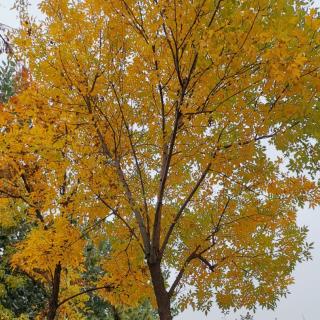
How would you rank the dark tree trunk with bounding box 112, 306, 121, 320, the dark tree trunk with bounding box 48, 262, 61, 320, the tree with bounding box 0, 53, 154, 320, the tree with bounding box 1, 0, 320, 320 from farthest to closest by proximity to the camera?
the dark tree trunk with bounding box 112, 306, 121, 320 < the tree with bounding box 0, 53, 154, 320 < the dark tree trunk with bounding box 48, 262, 61, 320 < the tree with bounding box 1, 0, 320, 320

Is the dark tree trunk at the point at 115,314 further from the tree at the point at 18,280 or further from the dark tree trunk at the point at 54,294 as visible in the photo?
the dark tree trunk at the point at 54,294

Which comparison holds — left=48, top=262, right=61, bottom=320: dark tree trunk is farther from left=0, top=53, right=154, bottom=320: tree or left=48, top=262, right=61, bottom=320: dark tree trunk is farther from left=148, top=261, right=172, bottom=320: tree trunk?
left=148, top=261, right=172, bottom=320: tree trunk

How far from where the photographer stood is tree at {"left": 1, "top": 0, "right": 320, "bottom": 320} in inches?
191

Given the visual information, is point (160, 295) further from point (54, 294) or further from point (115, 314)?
point (115, 314)

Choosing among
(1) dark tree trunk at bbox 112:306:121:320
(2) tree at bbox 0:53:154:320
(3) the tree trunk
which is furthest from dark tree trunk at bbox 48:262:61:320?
(1) dark tree trunk at bbox 112:306:121:320

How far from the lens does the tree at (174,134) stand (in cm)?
485

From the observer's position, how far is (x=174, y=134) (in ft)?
17.4

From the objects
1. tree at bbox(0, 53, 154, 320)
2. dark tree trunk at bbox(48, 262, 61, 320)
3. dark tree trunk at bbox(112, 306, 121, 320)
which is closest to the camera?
dark tree trunk at bbox(48, 262, 61, 320)

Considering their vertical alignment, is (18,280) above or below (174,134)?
above

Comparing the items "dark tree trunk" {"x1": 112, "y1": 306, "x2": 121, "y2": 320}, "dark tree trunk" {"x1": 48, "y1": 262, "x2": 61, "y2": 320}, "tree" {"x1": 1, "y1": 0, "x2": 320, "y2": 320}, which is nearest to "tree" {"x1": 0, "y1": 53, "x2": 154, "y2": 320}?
"dark tree trunk" {"x1": 112, "y1": 306, "x2": 121, "y2": 320}

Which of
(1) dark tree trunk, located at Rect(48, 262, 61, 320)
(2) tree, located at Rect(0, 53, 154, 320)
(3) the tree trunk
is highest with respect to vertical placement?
(2) tree, located at Rect(0, 53, 154, 320)

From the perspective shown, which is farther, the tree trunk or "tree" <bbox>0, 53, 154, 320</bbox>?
"tree" <bbox>0, 53, 154, 320</bbox>

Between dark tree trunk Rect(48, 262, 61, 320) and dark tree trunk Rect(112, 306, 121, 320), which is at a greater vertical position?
dark tree trunk Rect(112, 306, 121, 320)

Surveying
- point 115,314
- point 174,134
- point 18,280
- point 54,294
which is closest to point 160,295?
point 174,134
